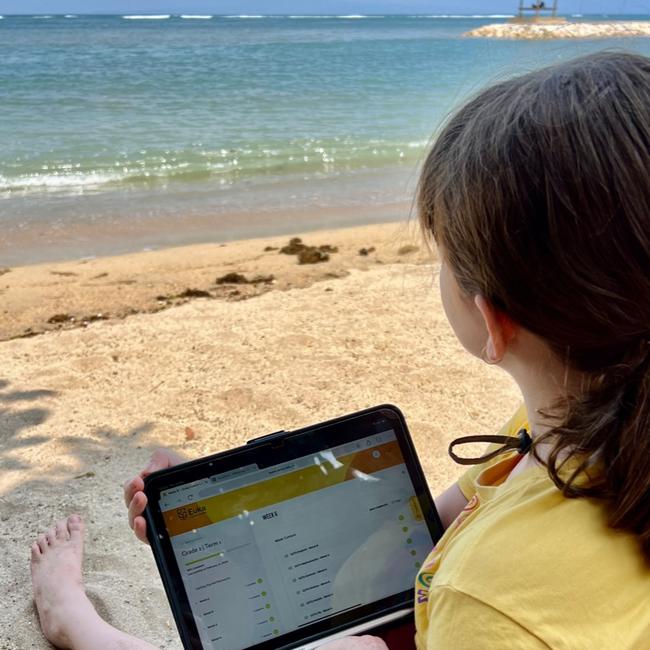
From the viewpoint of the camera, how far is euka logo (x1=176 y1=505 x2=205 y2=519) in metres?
1.46

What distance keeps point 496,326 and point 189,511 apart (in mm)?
686

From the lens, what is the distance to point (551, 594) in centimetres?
91

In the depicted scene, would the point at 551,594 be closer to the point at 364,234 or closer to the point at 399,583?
the point at 399,583

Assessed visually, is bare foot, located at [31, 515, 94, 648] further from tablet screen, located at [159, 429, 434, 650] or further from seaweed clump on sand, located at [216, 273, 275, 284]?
seaweed clump on sand, located at [216, 273, 275, 284]

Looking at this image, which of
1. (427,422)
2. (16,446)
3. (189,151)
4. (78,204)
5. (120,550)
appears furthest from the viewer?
(189,151)

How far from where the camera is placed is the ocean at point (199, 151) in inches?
251

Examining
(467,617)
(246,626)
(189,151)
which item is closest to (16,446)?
(246,626)

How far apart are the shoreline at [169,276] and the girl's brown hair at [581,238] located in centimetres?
286

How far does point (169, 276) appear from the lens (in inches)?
191

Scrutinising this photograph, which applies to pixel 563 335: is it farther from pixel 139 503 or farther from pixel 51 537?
pixel 51 537

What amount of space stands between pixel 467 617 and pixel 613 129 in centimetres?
59

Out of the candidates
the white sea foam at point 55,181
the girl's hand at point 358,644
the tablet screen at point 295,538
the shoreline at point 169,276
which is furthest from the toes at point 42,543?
the white sea foam at point 55,181

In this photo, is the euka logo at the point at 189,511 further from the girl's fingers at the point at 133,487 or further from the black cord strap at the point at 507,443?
the black cord strap at the point at 507,443

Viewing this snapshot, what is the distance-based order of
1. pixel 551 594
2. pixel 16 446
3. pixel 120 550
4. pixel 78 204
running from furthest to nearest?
pixel 78 204 < pixel 16 446 < pixel 120 550 < pixel 551 594
